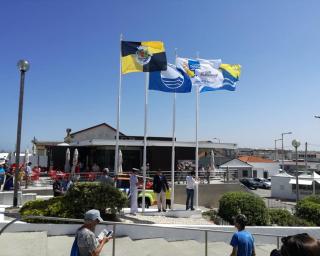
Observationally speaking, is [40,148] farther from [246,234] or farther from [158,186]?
[246,234]

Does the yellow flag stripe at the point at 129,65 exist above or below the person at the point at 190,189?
above

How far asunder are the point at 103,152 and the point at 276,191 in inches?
798

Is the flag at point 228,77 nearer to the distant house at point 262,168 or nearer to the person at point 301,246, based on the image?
the person at point 301,246

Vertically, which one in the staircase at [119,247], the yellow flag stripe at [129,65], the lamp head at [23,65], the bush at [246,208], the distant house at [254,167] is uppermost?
the yellow flag stripe at [129,65]

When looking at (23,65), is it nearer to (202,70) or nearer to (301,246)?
(202,70)

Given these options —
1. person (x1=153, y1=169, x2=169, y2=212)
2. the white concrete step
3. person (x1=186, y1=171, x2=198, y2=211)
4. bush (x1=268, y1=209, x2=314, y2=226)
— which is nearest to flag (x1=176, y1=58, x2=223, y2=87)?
person (x1=186, y1=171, x2=198, y2=211)

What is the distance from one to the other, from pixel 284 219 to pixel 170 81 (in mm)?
6700

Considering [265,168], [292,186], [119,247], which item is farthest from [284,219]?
[265,168]

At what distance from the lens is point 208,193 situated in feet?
85.9

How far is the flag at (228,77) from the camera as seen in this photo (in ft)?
58.7

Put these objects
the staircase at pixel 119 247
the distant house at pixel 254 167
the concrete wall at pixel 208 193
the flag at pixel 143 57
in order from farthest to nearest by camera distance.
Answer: the distant house at pixel 254 167, the concrete wall at pixel 208 193, the flag at pixel 143 57, the staircase at pixel 119 247

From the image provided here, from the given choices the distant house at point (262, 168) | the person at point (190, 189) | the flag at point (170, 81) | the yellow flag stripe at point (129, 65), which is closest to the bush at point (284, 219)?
the person at point (190, 189)

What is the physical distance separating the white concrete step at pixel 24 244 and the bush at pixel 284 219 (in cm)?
827

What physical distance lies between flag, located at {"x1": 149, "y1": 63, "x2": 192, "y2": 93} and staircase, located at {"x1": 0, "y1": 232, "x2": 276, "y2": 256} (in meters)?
6.89
